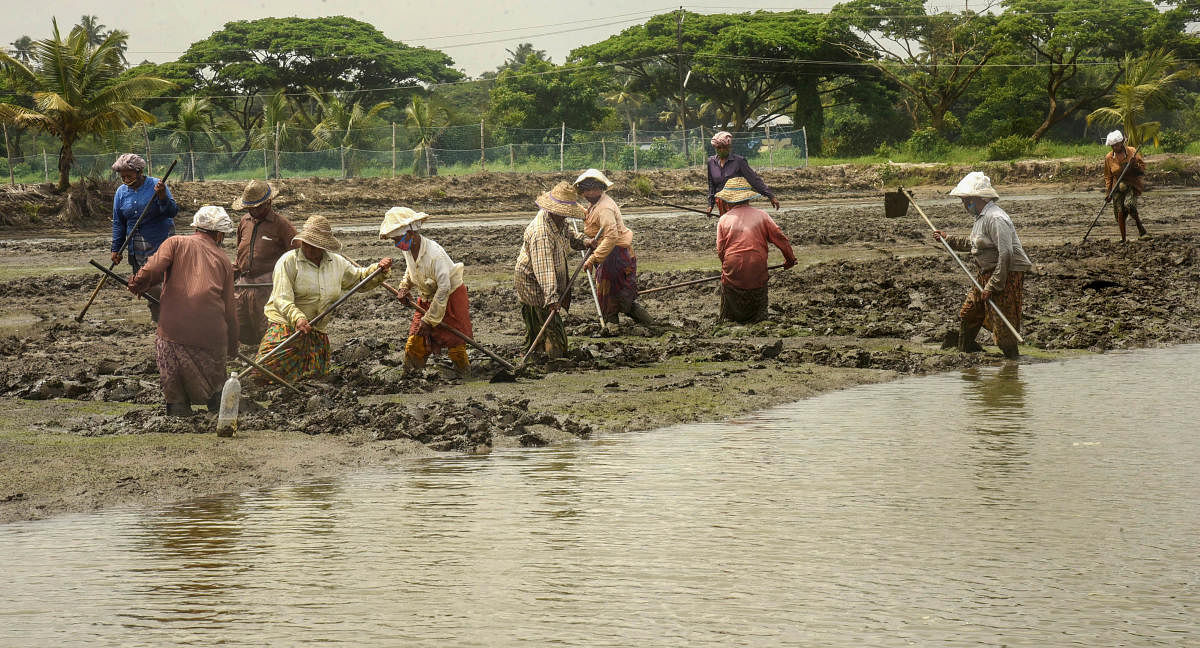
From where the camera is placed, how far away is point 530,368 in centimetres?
954

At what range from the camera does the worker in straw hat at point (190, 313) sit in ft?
25.1

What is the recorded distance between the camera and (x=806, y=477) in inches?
253

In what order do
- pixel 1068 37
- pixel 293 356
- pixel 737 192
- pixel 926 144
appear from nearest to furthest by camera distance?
1. pixel 293 356
2. pixel 737 192
3. pixel 1068 37
4. pixel 926 144

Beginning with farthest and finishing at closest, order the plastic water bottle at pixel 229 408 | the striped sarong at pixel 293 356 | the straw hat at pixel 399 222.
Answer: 1. the straw hat at pixel 399 222
2. the striped sarong at pixel 293 356
3. the plastic water bottle at pixel 229 408

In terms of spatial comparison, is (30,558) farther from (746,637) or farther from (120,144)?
(120,144)

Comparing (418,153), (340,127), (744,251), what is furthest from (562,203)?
(340,127)

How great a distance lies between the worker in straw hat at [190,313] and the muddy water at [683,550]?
1.80 m

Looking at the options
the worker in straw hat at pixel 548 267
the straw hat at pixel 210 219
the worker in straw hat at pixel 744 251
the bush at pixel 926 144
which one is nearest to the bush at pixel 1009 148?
the bush at pixel 926 144

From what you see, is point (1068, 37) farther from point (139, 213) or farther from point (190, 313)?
point (190, 313)

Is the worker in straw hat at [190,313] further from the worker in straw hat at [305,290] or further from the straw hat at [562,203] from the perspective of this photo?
the straw hat at [562,203]

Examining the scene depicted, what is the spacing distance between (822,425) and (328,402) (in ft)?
10.4

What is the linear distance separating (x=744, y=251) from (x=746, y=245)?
6cm

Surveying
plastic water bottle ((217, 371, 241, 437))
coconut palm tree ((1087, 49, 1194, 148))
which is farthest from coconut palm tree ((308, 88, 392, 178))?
plastic water bottle ((217, 371, 241, 437))

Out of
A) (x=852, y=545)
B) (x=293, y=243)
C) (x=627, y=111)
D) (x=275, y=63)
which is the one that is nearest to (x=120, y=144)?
(x=275, y=63)
